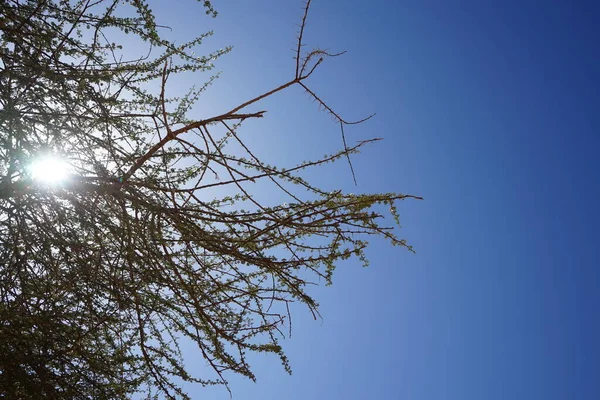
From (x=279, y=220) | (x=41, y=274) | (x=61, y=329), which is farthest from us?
(x=41, y=274)

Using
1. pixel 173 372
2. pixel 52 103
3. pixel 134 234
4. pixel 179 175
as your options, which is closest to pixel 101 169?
pixel 134 234

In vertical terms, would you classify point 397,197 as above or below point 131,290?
above

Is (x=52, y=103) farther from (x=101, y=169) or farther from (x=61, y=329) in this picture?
(x=61, y=329)

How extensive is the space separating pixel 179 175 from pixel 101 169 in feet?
1.59

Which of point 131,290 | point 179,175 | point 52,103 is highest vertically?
point 52,103

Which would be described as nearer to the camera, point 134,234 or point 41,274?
point 134,234

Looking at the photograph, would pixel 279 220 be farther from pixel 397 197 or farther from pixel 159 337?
pixel 159 337

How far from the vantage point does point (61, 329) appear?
2000 mm

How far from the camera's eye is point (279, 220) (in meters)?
1.68

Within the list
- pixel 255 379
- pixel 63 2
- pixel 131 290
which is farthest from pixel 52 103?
pixel 255 379

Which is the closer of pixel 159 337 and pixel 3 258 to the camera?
pixel 3 258

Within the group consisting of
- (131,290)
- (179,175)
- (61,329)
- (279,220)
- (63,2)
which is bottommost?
(61,329)

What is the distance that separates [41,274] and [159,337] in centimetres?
67

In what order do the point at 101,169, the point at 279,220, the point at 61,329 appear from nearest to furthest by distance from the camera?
the point at 279,220, the point at 101,169, the point at 61,329
